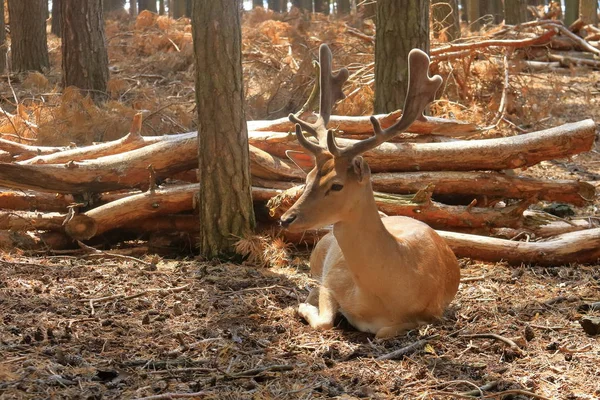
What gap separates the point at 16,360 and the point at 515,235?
4900 mm

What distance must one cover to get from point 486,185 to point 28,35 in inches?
365

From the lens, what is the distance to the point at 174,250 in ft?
25.7

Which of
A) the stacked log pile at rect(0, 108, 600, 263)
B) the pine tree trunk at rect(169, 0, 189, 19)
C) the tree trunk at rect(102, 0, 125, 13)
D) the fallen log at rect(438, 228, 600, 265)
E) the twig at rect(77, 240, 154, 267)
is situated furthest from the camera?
the pine tree trunk at rect(169, 0, 189, 19)

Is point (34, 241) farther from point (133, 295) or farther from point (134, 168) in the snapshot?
point (133, 295)

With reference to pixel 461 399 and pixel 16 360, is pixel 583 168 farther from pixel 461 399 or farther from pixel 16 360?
pixel 16 360

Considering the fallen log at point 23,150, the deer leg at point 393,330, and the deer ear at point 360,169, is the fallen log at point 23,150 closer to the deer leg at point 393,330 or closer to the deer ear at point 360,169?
the deer ear at point 360,169

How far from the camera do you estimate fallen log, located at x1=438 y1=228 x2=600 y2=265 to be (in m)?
7.11

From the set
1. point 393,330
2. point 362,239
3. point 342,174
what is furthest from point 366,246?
point 393,330

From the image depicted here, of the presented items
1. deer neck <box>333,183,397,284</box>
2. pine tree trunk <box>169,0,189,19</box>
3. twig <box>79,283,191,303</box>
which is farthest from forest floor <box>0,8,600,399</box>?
pine tree trunk <box>169,0,189,19</box>

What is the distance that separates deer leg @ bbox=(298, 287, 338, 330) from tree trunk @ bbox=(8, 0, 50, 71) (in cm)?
972

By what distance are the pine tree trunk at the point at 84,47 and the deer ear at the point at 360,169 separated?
7178mm

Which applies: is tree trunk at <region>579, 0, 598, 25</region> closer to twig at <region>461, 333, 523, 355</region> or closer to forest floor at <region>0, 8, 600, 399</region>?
forest floor at <region>0, 8, 600, 399</region>

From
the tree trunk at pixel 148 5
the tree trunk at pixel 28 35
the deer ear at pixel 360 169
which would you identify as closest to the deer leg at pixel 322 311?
the deer ear at pixel 360 169

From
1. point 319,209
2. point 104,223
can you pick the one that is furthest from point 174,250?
point 319,209
